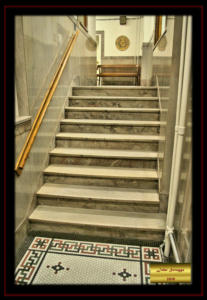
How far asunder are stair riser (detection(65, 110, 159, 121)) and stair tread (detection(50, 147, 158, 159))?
614 millimetres

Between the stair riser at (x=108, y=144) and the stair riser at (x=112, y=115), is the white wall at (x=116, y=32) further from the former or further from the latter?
the stair riser at (x=108, y=144)

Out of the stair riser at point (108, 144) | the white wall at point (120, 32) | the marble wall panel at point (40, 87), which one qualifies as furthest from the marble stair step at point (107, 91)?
the white wall at point (120, 32)

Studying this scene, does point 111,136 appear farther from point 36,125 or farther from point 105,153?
point 36,125

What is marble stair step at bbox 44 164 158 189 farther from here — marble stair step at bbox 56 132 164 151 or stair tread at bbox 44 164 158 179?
marble stair step at bbox 56 132 164 151

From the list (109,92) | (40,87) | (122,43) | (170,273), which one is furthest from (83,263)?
(122,43)

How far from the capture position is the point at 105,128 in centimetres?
307

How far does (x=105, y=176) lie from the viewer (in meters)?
2.51

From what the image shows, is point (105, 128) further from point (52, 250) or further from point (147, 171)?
point (52, 250)

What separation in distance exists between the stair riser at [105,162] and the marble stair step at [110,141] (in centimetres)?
24

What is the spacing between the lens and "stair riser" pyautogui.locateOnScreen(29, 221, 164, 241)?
2152 millimetres

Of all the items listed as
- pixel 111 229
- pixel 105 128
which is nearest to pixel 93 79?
pixel 105 128

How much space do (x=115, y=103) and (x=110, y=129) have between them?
0.62m

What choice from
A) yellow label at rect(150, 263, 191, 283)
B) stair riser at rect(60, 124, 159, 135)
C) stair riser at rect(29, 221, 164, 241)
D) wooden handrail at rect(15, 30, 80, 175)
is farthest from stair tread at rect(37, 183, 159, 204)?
yellow label at rect(150, 263, 191, 283)
